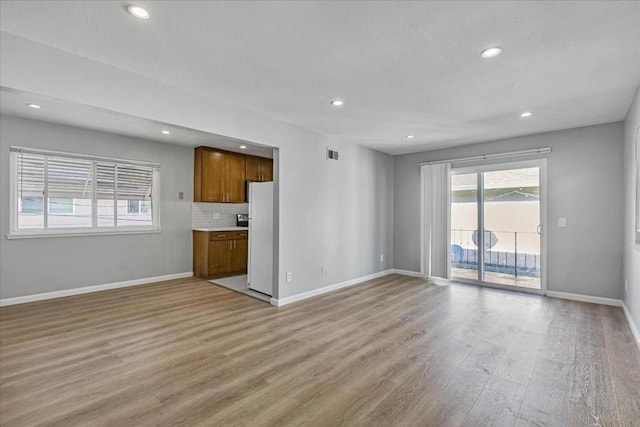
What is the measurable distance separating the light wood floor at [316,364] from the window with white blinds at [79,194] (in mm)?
1216

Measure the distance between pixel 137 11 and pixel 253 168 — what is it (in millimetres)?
4776

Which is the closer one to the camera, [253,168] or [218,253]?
[218,253]

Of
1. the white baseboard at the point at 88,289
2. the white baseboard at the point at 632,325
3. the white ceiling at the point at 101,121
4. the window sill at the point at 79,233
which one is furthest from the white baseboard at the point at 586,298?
the window sill at the point at 79,233

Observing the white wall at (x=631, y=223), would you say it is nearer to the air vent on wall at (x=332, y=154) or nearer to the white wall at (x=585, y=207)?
the white wall at (x=585, y=207)

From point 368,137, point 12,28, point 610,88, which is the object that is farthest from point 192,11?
point 610,88

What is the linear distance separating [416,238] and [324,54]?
4516mm

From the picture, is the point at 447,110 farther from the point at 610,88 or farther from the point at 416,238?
the point at 416,238

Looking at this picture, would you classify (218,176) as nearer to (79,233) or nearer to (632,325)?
(79,233)

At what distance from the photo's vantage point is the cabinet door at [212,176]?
5918 millimetres

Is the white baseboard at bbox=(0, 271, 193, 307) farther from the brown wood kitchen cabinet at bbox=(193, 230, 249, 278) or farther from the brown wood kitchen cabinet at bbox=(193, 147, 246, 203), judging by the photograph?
the brown wood kitchen cabinet at bbox=(193, 147, 246, 203)

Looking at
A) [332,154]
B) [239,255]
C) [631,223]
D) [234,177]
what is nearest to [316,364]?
[332,154]

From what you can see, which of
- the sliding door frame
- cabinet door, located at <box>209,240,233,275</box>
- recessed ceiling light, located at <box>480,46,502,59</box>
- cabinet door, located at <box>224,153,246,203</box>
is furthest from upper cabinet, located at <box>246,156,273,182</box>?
recessed ceiling light, located at <box>480,46,502,59</box>

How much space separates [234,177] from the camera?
6332mm

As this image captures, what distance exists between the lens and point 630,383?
2.28m
